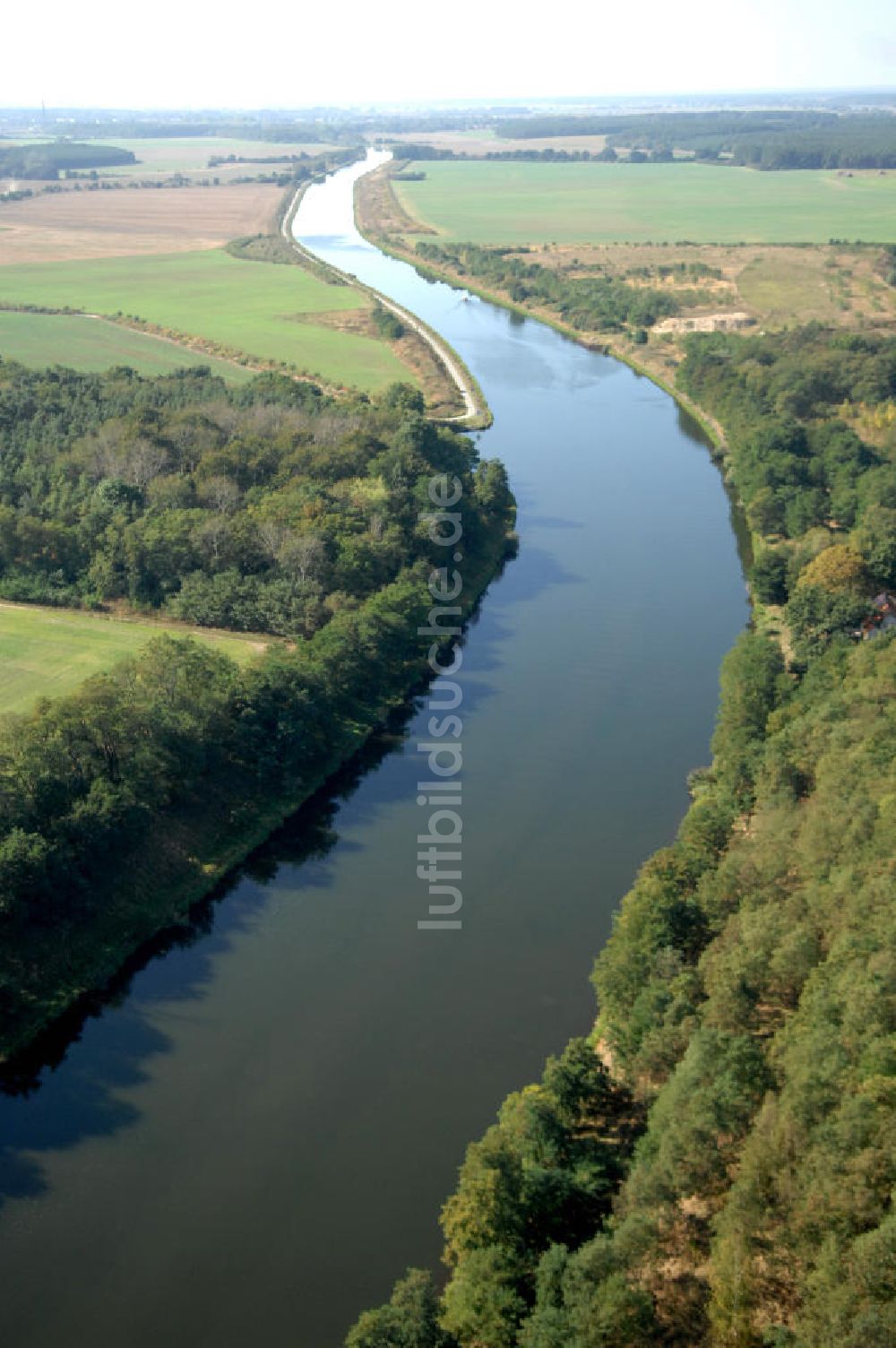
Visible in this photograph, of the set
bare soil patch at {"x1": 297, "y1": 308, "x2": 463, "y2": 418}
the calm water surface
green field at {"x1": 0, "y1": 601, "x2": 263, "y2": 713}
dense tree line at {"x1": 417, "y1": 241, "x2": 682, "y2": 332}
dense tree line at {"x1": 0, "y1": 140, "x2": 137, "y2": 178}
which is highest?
dense tree line at {"x1": 0, "y1": 140, "x2": 137, "y2": 178}

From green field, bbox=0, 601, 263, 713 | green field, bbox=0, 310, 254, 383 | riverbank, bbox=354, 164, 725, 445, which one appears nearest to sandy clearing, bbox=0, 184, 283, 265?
riverbank, bbox=354, 164, 725, 445

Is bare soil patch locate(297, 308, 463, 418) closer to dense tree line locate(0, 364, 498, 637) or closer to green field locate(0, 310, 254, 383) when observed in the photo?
green field locate(0, 310, 254, 383)

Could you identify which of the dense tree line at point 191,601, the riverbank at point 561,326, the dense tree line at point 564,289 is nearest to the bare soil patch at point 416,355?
the dense tree line at point 191,601

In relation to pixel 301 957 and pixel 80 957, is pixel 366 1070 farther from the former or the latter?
pixel 80 957

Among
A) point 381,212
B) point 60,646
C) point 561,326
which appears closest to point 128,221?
point 381,212

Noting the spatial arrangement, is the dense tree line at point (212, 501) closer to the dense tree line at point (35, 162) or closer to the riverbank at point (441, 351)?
the riverbank at point (441, 351)

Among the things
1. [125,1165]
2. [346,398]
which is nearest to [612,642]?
[125,1165]

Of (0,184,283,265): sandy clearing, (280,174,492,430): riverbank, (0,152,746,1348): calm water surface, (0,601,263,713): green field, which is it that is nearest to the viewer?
(0,152,746,1348): calm water surface
